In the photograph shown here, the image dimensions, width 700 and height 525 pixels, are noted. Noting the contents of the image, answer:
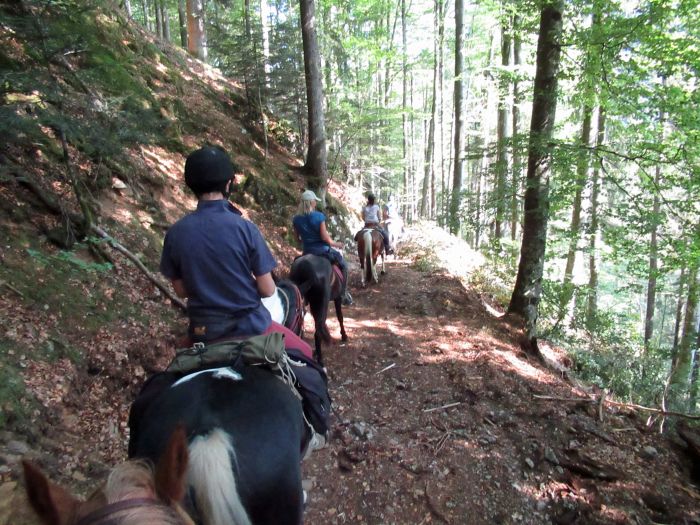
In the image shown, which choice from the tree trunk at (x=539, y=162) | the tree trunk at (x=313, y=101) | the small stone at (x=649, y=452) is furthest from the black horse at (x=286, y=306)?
the tree trunk at (x=313, y=101)

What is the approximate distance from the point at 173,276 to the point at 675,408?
813 cm

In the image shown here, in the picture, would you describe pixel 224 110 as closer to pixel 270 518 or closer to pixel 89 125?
pixel 89 125

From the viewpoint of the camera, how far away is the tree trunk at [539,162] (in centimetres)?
607

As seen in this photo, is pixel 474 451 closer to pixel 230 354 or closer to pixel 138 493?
pixel 230 354

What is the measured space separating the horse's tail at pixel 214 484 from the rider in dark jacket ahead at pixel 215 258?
35.7 inches

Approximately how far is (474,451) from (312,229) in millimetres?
A: 3709

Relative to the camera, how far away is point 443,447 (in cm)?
429

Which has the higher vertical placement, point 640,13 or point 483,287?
point 640,13

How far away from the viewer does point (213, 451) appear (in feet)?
5.33

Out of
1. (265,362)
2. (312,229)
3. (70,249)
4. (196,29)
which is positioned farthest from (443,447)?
(196,29)

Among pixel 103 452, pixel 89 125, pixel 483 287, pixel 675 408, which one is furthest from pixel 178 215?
pixel 675 408

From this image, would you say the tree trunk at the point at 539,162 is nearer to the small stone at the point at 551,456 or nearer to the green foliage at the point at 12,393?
the small stone at the point at 551,456

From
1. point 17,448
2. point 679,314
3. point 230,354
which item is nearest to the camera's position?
point 230,354

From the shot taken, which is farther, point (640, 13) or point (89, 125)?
point (640, 13)
